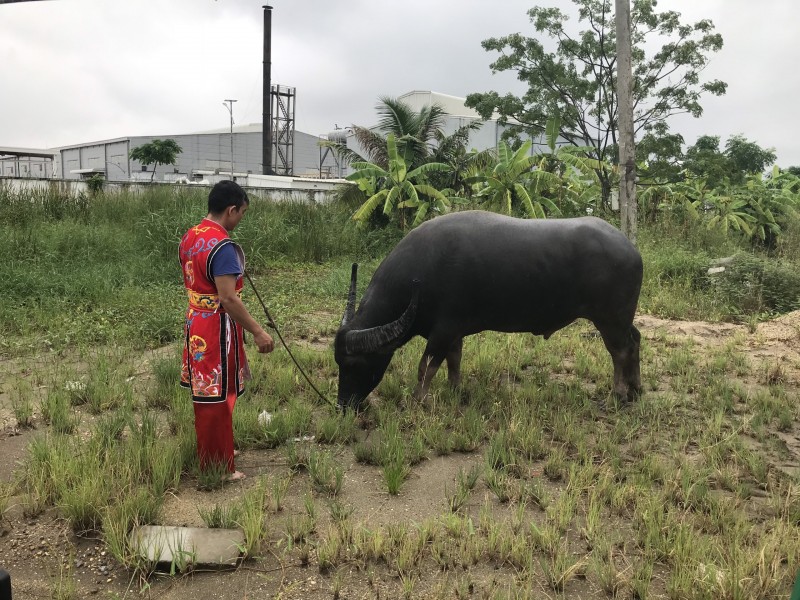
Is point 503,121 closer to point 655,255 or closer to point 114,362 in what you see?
point 655,255

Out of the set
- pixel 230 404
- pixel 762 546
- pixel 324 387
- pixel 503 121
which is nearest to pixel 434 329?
pixel 324 387

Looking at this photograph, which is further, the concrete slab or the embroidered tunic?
the embroidered tunic

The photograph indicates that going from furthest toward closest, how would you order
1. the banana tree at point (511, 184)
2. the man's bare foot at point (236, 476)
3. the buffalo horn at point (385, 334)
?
the banana tree at point (511, 184) < the buffalo horn at point (385, 334) < the man's bare foot at point (236, 476)

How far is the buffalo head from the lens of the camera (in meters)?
3.81

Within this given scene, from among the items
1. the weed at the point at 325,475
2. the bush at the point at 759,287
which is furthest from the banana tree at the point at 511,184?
the weed at the point at 325,475

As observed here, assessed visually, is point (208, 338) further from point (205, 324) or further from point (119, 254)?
point (119, 254)

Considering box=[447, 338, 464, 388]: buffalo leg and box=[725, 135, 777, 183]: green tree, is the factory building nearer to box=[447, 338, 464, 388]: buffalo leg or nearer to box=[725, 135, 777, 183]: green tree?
box=[725, 135, 777, 183]: green tree

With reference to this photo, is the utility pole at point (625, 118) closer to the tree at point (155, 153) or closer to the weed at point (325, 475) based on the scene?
the weed at point (325, 475)

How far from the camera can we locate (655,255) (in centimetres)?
989

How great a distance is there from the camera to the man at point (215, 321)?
2.88 meters

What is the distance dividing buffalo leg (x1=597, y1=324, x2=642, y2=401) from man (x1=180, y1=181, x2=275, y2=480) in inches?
99.7

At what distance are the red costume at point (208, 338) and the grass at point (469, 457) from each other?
334 mm

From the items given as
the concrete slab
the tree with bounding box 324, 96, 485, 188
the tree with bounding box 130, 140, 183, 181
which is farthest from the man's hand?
the tree with bounding box 130, 140, 183, 181

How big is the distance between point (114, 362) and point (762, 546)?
4773 mm
